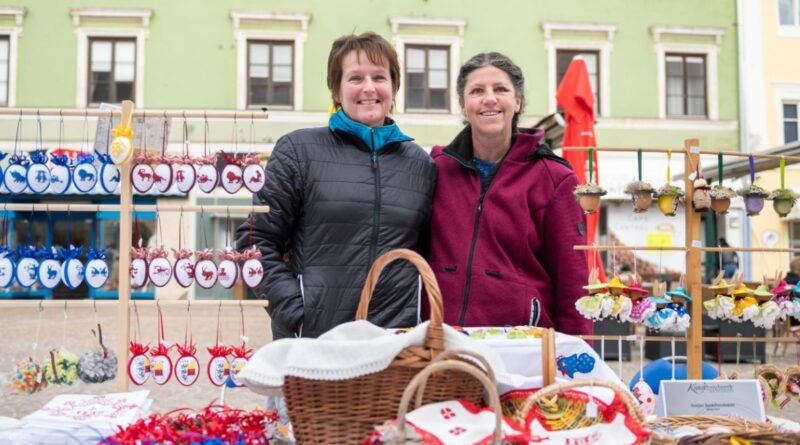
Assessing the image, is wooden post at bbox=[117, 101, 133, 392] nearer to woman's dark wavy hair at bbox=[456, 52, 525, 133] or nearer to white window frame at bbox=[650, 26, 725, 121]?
woman's dark wavy hair at bbox=[456, 52, 525, 133]

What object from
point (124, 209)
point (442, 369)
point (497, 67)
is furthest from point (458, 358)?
point (124, 209)

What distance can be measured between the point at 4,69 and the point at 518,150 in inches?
590

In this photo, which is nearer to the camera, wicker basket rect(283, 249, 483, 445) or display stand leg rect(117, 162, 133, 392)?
wicker basket rect(283, 249, 483, 445)

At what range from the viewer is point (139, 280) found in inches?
108

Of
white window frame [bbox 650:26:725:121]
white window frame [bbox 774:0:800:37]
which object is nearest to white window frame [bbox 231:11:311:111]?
white window frame [bbox 650:26:725:121]

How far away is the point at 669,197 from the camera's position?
3383 millimetres

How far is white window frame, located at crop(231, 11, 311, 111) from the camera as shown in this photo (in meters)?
14.9

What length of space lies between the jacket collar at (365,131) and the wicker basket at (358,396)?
831 millimetres

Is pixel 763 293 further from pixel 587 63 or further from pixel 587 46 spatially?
pixel 587 46

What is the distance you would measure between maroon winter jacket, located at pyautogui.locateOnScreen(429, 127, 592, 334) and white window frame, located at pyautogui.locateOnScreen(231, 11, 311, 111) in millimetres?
12814

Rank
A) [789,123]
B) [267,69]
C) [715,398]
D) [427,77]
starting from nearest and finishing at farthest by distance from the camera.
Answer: [715,398] < [267,69] < [427,77] < [789,123]

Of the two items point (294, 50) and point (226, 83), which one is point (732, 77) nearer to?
point (294, 50)

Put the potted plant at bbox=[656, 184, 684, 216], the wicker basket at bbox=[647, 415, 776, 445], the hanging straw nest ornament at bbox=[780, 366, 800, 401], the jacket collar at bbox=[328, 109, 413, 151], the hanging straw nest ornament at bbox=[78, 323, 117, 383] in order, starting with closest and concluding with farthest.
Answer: the wicker basket at bbox=[647, 415, 776, 445], the jacket collar at bbox=[328, 109, 413, 151], the hanging straw nest ornament at bbox=[78, 323, 117, 383], the hanging straw nest ornament at bbox=[780, 366, 800, 401], the potted plant at bbox=[656, 184, 684, 216]

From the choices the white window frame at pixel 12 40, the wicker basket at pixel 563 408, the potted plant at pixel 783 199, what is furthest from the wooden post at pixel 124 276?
the white window frame at pixel 12 40
